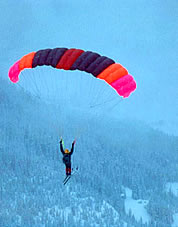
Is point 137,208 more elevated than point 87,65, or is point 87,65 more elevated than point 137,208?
point 87,65

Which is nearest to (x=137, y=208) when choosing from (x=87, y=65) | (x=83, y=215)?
(x=83, y=215)

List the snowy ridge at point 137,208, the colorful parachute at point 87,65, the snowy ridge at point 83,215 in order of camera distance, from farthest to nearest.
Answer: the snowy ridge at point 137,208, the snowy ridge at point 83,215, the colorful parachute at point 87,65

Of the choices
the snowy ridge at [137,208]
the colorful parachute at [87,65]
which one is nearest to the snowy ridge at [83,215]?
the snowy ridge at [137,208]

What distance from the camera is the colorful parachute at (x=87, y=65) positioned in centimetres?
2391

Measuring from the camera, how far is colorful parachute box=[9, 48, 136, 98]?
78.4ft

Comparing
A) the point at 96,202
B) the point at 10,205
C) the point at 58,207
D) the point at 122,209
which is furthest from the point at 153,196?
the point at 10,205

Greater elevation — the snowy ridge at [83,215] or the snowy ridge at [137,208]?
the snowy ridge at [83,215]

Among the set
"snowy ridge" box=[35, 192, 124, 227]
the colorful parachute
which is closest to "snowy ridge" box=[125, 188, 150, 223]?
"snowy ridge" box=[35, 192, 124, 227]

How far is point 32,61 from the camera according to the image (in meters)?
26.1

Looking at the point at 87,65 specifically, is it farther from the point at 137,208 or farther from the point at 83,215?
the point at 137,208

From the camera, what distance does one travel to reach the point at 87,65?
2481 centimetres

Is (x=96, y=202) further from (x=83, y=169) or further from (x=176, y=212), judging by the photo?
(x=83, y=169)

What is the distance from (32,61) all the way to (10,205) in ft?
306

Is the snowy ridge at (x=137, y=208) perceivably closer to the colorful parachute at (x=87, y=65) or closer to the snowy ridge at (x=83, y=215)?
the snowy ridge at (x=83, y=215)
